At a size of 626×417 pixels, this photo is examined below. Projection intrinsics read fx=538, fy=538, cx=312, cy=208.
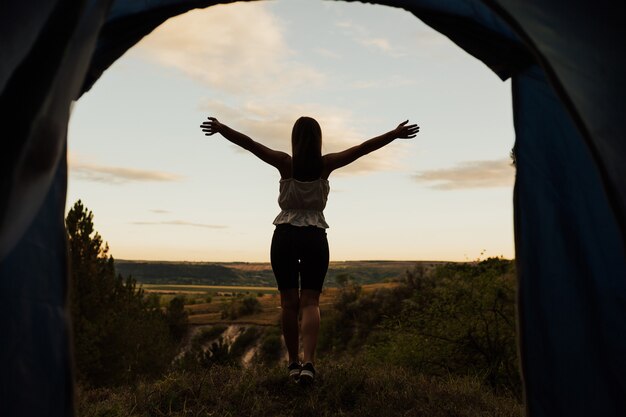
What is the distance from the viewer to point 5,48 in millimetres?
2002

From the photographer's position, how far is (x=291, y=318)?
15.4 feet

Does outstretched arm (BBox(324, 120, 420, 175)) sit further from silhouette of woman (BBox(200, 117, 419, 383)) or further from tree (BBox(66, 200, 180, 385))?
tree (BBox(66, 200, 180, 385))

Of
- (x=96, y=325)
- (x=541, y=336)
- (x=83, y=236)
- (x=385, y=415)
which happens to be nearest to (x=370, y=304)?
(x=96, y=325)

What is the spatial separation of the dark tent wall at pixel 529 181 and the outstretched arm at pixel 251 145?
109 cm

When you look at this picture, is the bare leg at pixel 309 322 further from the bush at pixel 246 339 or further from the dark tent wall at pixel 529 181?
the bush at pixel 246 339

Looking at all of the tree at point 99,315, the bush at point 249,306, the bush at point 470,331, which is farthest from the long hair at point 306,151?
the bush at point 249,306

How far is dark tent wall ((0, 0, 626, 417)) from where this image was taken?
1922 millimetres

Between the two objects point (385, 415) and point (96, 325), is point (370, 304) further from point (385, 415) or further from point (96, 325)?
point (385, 415)

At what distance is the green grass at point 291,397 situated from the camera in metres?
4.57

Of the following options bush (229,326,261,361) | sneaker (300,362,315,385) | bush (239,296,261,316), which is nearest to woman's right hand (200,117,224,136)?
sneaker (300,362,315,385)

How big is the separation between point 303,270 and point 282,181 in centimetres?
81

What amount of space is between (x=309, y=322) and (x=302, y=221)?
863 mm

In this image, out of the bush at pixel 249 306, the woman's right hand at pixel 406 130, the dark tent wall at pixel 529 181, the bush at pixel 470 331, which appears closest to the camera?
the dark tent wall at pixel 529 181

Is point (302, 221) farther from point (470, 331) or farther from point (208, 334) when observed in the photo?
point (208, 334)
